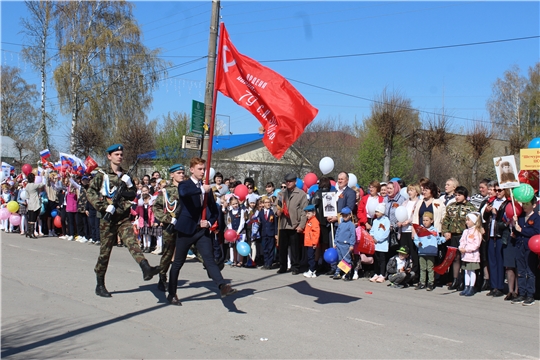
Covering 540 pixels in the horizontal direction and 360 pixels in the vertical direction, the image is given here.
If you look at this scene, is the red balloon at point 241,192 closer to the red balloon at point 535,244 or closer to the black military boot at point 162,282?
the black military boot at point 162,282

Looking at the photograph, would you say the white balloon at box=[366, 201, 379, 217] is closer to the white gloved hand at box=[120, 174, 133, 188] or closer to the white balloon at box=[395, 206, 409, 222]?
the white balloon at box=[395, 206, 409, 222]

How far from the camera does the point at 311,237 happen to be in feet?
37.2

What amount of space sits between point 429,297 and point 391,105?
17.3 m

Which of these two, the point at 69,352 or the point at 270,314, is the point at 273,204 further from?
the point at 69,352

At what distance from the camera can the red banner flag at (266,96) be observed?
318 inches

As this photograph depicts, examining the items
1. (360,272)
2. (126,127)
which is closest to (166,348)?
(360,272)

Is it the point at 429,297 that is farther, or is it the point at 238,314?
the point at 429,297

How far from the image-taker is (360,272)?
11.5 meters

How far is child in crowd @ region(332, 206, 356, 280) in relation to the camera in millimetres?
10805

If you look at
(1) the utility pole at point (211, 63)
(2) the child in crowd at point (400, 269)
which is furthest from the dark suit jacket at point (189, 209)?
(1) the utility pole at point (211, 63)

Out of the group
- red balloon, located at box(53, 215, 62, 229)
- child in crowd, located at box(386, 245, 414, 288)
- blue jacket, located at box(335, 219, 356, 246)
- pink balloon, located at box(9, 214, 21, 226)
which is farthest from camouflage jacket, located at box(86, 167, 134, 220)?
pink balloon, located at box(9, 214, 21, 226)

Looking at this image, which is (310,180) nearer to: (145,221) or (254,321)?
(145,221)

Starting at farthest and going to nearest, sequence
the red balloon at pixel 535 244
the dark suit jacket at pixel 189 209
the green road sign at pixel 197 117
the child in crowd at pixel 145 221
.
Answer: the child in crowd at pixel 145 221, the green road sign at pixel 197 117, the red balloon at pixel 535 244, the dark suit jacket at pixel 189 209

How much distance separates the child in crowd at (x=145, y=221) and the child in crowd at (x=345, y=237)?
645cm
